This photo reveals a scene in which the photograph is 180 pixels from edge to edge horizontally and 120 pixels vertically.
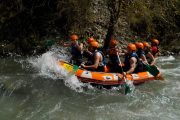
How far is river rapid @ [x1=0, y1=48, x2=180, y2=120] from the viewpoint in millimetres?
9414

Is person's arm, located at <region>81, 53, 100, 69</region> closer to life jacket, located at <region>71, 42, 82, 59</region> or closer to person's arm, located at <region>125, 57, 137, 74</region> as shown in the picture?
life jacket, located at <region>71, 42, 82, 59</region>

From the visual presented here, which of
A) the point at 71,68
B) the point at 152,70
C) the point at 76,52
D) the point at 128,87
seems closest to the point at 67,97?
the point at 71,68

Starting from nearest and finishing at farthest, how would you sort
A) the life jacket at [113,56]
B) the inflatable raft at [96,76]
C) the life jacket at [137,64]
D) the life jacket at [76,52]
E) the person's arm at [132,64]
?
1. the inflatable raft at [96,76]
2. the person's arm at [132,64]
3. the life jacket at [137,64]
4. the life jacket at [113,56]
5. the life jacket at [76,52]

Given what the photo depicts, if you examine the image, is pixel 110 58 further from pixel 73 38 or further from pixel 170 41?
pixel 170 41

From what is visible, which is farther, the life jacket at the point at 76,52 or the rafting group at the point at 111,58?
the life jacket at the point at 76,52

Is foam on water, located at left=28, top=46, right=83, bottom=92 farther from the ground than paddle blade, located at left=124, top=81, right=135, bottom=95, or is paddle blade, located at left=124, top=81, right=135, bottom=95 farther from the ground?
foam on water, located at left=28, top=46, right=83, bottom=92

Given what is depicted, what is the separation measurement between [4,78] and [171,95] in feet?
15.2

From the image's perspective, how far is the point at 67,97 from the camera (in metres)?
10.4

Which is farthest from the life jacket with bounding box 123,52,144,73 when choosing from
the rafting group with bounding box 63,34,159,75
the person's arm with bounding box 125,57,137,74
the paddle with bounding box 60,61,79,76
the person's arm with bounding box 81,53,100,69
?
the paddle with bounding box 60,61,79,76

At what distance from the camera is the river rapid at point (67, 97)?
9414 millimetres

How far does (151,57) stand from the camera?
12.2m

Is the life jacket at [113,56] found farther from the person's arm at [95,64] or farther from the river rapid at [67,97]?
the river rapid at [67,97]

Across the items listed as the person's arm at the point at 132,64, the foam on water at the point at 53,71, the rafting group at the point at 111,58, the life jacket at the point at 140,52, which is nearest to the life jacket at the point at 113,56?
the rafting group at the point at 111,58

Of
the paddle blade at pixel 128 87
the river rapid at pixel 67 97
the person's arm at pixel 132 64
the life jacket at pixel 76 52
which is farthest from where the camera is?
the life jacket at pixel 76 52
